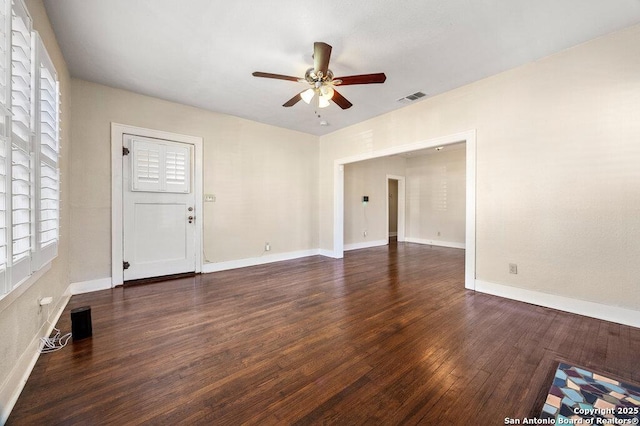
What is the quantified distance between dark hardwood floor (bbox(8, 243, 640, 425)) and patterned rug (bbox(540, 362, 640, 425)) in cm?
8

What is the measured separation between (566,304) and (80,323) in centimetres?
486

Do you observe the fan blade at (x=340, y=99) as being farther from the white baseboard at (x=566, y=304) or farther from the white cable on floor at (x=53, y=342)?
the white cable on floor at (x=53, y=342)

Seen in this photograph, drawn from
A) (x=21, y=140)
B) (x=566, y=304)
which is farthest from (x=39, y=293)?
(x=566, y=304)

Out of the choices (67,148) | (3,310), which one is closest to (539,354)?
(3,310)

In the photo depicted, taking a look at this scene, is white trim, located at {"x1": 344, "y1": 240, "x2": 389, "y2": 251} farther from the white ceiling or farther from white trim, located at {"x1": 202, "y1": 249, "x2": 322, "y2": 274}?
the white ceiling

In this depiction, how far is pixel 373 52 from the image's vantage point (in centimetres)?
279

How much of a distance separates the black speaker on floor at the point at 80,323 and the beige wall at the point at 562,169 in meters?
4.42

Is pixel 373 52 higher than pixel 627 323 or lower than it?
higher

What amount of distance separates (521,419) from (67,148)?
499 centimetres

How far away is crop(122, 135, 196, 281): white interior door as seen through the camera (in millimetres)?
3807

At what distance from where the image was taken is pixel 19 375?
165cm

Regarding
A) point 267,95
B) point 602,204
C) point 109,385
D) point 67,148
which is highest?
point 267,95

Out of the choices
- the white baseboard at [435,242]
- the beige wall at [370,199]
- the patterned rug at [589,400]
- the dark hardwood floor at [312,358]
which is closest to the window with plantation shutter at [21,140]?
the dark hardwood floor at [312,358]

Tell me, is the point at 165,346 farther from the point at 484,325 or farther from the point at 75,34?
the point at 75,34
